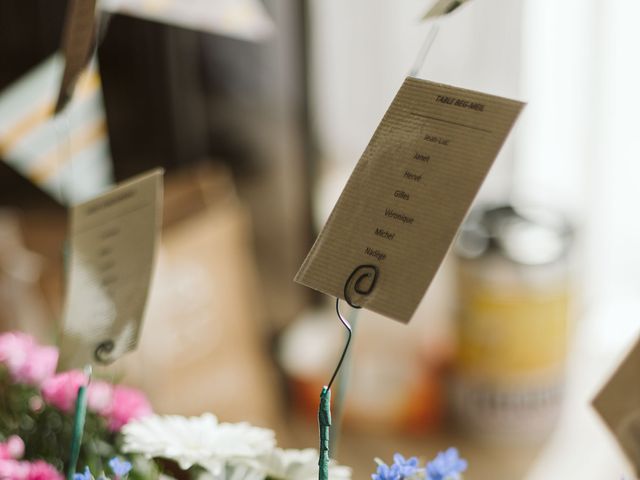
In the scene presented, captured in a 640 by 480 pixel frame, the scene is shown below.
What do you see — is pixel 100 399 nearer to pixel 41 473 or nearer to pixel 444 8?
pixel 41 473

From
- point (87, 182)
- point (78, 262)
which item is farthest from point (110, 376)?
point (87, 182)

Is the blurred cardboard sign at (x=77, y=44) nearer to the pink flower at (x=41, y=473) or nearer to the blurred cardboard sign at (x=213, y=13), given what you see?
the pink flower at (x=41, y=473)

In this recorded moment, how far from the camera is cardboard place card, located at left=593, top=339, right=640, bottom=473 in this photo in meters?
0.50

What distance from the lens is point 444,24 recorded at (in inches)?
77.3

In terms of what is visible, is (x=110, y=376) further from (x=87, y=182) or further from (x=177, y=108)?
(x=177, y=108)

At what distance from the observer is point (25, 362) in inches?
27.6

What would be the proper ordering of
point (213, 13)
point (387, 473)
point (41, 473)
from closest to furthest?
point (387, 473)
point (41, 473)
point (213, 13)

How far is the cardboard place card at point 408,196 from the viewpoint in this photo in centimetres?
44

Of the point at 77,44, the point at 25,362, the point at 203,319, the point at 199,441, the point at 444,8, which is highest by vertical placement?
the point at 444,8

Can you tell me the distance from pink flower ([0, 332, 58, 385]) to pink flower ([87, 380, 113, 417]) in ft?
0.15

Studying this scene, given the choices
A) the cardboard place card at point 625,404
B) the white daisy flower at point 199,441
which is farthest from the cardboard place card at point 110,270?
the cardboard place card at point 625,404

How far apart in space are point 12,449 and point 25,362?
13 cm

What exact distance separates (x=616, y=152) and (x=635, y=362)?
1.65m

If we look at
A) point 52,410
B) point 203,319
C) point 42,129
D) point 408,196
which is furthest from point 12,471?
point 203,319
